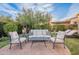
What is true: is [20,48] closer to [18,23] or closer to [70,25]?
[18,23]

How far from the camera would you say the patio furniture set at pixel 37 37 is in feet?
8.93

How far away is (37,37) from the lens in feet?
8.95

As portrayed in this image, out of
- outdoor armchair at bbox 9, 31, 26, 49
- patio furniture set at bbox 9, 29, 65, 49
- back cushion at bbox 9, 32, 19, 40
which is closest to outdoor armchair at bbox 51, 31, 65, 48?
patio furniture set at bbox 9, 29, 65, 49

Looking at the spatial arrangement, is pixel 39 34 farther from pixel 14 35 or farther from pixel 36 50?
pixel 14 35

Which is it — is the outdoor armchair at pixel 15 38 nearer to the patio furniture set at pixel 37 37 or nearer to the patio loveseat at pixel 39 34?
the patio furniture set at pixel 37 37

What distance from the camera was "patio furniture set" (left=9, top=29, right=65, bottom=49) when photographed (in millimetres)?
2723

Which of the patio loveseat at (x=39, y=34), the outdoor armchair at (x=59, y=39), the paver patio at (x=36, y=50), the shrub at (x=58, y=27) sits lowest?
the paver patio at (x=36, y=50)

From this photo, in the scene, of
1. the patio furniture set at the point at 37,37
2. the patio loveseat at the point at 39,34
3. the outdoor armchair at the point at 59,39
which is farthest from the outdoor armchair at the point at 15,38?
the outdoor armchair at the point at 59,39

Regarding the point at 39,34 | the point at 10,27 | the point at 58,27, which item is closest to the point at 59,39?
the point at 58,27

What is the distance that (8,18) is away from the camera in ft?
8.92

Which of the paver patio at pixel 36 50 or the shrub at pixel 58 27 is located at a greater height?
the shrub at pixel 58 27

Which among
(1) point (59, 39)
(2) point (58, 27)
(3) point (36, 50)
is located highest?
(2) point (58, 27)

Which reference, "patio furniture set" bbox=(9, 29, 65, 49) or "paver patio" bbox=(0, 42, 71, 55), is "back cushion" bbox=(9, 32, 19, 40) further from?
"paver patio" bbox=(0, 42, 71, 55)

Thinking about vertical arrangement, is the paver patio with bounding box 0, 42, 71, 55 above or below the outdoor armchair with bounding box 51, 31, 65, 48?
below
